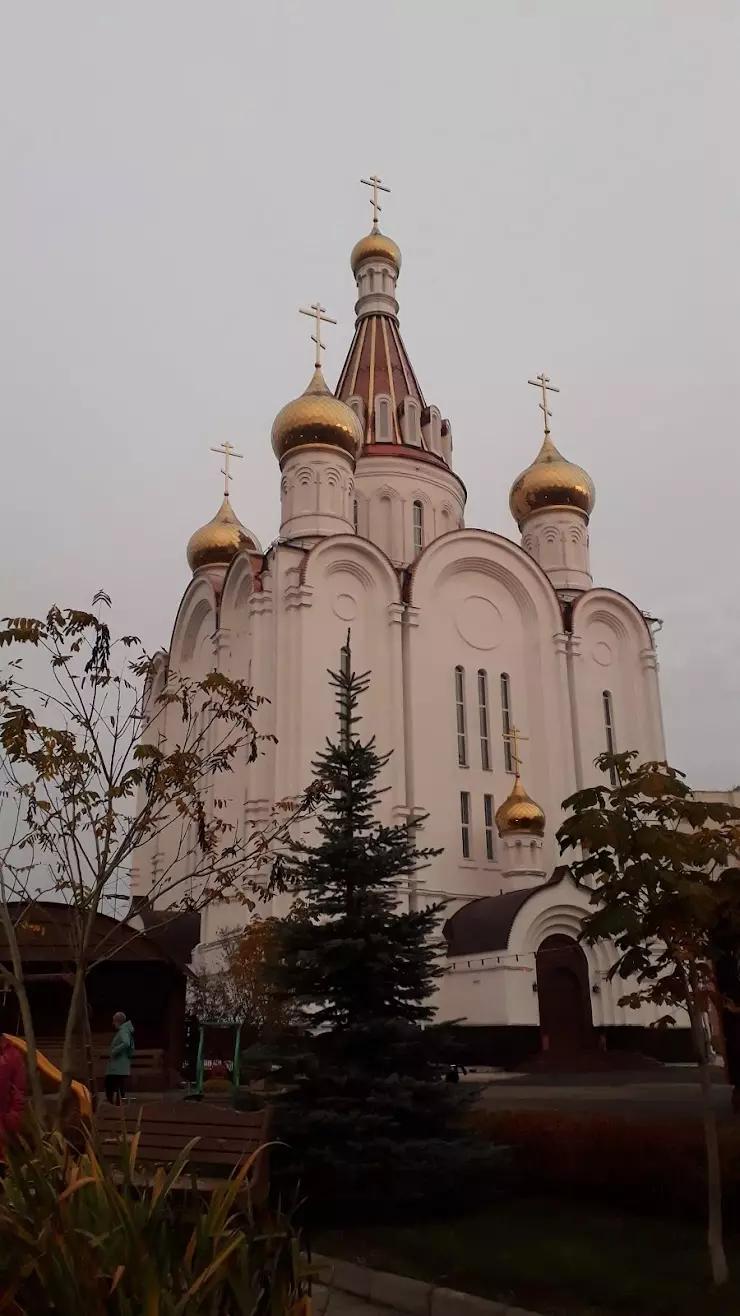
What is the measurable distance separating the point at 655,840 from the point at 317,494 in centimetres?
2340

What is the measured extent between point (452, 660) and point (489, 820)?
427 cm

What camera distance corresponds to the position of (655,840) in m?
5.60

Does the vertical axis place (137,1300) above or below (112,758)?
below

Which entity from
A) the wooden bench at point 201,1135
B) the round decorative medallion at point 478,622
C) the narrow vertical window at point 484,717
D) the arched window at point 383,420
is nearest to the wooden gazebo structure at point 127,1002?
the wooden bench at point 201,1135

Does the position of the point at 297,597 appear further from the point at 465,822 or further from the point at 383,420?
the point at 383,420

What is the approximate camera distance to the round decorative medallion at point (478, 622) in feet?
93.8

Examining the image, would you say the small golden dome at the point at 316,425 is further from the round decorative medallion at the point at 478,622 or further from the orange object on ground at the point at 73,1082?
the orange object on ground at the point at 73,1082

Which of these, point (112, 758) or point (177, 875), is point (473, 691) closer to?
point (177, 875)

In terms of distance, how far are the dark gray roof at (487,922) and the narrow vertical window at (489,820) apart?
6.40 feet

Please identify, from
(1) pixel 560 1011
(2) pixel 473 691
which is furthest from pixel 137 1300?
(2) pixel 473 691

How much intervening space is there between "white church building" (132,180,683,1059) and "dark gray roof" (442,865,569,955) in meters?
0.05

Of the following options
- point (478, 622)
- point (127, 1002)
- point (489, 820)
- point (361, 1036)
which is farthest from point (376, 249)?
point (361, 1036)

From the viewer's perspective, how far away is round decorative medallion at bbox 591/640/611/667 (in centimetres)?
3038

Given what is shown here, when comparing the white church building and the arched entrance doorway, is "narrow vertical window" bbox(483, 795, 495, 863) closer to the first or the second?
the white church building
